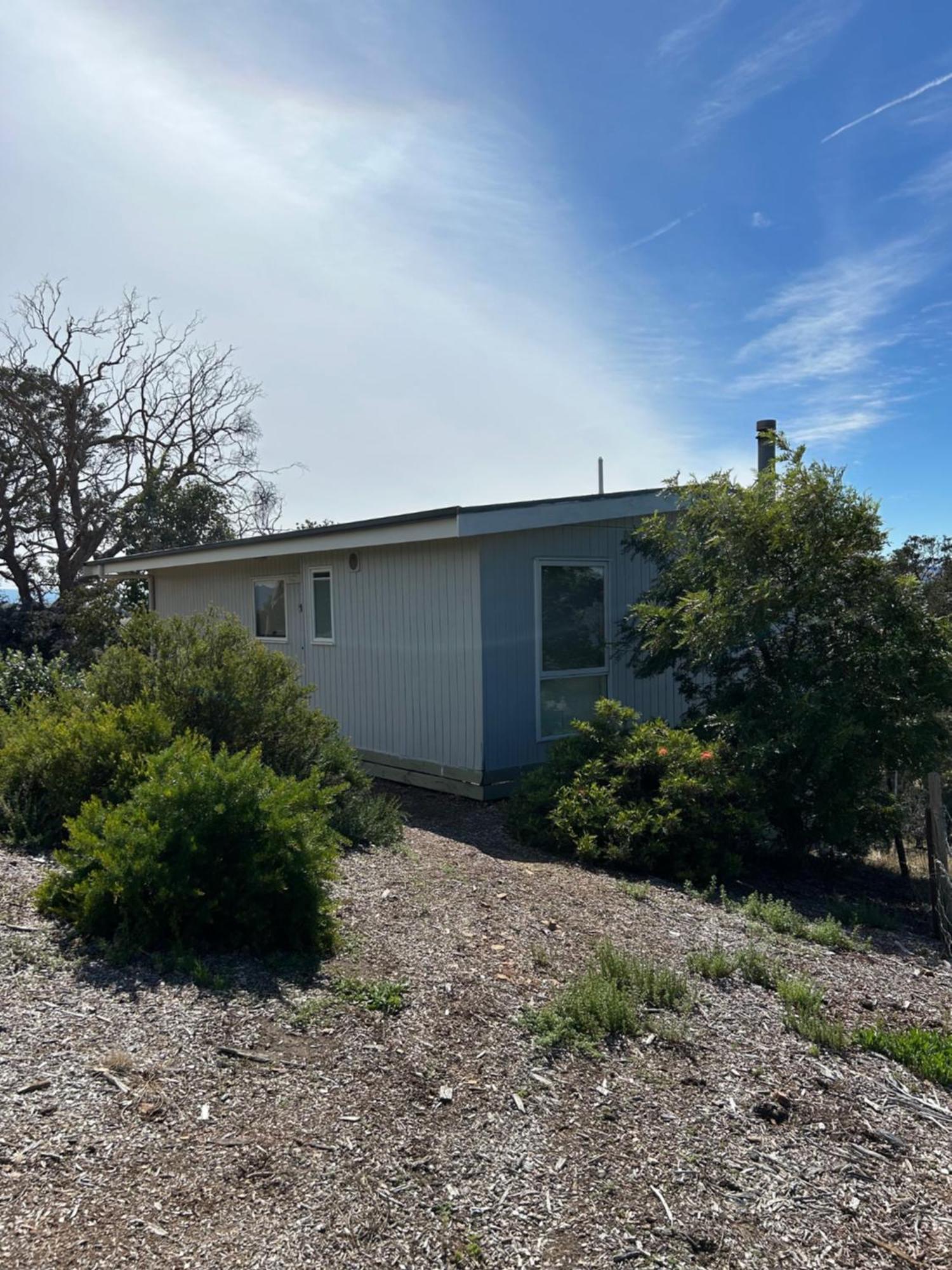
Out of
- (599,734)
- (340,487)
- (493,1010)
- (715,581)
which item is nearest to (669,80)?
(715,581)

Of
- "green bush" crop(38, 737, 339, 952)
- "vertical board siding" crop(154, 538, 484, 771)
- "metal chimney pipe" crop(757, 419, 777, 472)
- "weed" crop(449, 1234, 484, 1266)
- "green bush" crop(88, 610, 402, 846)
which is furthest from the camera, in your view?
"vertical board siding" crop(154, 538, 484, 771)

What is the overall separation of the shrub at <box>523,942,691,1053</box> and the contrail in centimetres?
828

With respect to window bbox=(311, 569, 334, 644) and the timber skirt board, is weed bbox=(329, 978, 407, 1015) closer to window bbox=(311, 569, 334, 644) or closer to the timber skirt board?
the timber skirt board

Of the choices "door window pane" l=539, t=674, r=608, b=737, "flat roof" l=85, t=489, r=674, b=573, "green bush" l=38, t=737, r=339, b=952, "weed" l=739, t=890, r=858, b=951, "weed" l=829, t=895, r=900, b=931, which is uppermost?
"flat roof" l=85, t=489, r=674, b=573

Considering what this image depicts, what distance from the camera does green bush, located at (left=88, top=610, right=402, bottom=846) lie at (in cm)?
643

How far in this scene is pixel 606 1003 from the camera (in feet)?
12.1

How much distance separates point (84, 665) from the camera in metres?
14.1

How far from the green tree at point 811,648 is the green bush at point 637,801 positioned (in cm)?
41

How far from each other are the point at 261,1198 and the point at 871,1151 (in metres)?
1.95

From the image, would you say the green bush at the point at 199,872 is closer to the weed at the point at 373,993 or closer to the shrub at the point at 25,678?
the weed at the point at 373,993

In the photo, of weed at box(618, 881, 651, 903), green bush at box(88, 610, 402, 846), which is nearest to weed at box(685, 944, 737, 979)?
weed at box(618, 881, 651, 903)

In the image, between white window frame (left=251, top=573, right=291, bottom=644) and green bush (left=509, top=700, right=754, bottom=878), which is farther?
white window frame (left=251, top=573, right=291, bottom=644)

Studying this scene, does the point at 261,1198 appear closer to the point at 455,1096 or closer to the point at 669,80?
the point at 455,1096

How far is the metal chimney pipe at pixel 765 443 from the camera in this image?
776cm
